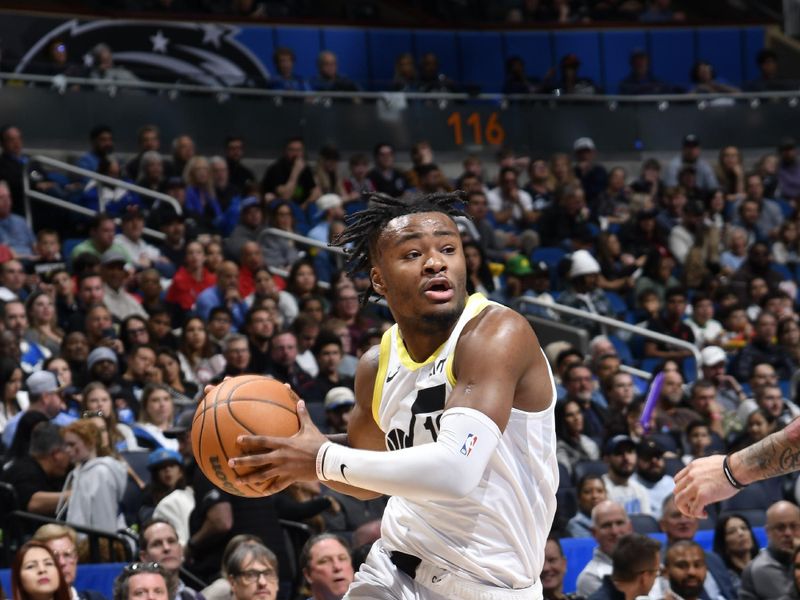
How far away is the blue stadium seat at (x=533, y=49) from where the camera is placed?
2038 centimetres

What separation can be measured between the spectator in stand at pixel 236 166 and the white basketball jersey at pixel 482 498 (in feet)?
35.8

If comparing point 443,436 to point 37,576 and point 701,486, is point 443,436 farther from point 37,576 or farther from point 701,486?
point 37,576

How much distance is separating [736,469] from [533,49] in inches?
631

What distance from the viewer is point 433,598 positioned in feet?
15.7

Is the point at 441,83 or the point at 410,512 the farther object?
the point at 441,83

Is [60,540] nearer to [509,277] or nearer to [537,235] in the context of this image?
[509,277]

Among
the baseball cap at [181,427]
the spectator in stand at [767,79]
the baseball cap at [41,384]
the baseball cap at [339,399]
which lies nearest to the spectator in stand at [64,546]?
the baseball cap at [181,427]

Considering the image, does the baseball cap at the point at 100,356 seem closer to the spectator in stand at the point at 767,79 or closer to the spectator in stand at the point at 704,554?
the spectator in stand at the point at 704,554

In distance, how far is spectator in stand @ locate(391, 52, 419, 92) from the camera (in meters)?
18.1

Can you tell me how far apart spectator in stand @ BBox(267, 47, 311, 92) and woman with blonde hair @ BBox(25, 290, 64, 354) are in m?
6.32

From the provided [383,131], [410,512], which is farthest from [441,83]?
[410,512]

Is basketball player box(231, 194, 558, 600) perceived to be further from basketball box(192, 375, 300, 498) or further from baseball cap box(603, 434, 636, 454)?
baseball cap box(603, 434, 636, 454)

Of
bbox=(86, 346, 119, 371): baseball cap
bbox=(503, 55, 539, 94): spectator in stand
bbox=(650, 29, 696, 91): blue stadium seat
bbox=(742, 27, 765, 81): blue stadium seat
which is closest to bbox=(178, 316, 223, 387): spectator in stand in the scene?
bbox=(86, 346, 119, 371): baseball cap

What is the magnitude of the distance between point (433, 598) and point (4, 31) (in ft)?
44.0
